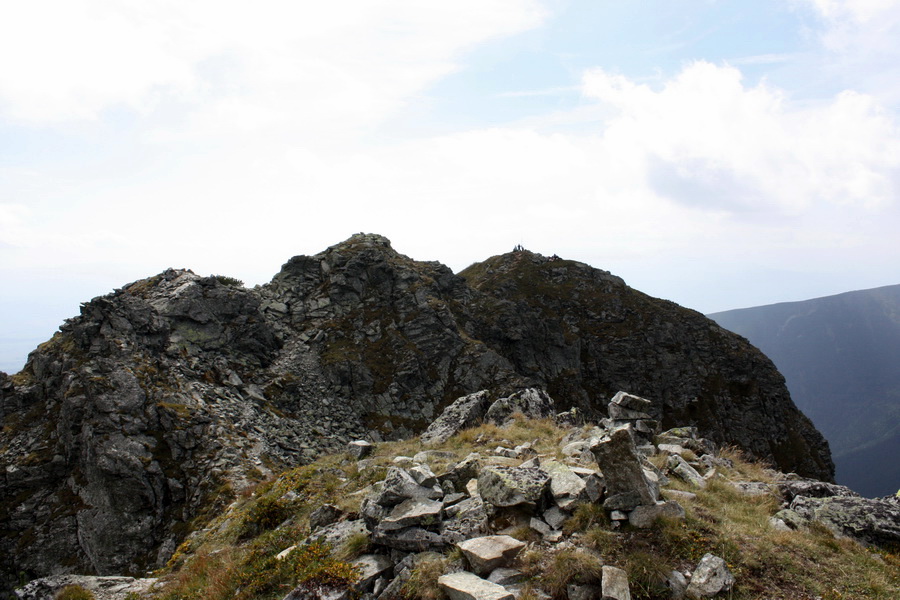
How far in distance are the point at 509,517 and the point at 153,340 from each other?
121 ft

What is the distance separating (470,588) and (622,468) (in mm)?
4375

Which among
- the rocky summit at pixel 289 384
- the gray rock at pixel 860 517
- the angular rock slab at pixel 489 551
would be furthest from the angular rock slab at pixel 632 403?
the angular rock slab at pixel 489 551

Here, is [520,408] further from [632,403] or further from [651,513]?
[651,513]

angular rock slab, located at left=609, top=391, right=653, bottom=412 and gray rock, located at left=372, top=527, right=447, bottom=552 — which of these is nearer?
gray rock, located at left=372, top=527, right=447, bottom=552

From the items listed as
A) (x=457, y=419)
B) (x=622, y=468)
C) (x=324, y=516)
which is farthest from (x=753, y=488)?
(x=457, y=419)

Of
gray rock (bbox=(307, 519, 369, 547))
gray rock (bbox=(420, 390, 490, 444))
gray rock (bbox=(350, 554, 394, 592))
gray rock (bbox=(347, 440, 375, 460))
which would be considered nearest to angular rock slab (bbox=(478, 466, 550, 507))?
gray rock (bbox=(350, 554, 394, 592))

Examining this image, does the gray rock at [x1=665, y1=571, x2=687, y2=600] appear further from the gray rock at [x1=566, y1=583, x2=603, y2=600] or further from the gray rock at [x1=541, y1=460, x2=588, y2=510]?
the gray rock at [x1=541, y1=460, x2=588, y2=510]

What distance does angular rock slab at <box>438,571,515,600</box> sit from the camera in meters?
8.37

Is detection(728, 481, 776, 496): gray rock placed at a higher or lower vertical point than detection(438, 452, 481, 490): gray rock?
lower

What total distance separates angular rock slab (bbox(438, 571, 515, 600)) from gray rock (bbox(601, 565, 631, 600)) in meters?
1.75

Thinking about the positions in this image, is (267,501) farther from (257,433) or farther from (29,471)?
(29,471)

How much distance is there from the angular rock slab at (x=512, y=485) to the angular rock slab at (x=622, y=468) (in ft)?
5.74

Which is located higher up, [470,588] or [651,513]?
[651,513]

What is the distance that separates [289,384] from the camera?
1773 inches
